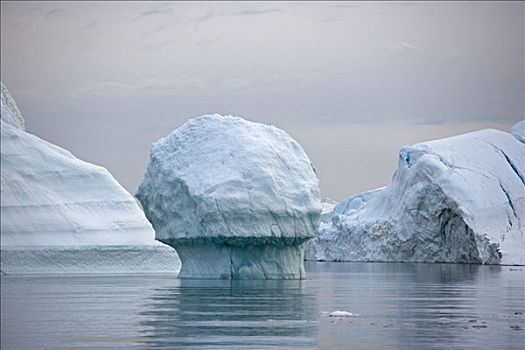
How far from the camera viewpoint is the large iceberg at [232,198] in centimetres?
2950

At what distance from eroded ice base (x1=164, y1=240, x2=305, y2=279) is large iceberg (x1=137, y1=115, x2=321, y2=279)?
1.1 inches

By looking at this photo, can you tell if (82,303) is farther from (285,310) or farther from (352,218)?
(352,218)

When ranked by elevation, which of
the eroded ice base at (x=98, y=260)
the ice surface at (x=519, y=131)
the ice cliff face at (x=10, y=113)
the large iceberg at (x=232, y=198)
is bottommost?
the eroded ice base at (x=98, y=260)

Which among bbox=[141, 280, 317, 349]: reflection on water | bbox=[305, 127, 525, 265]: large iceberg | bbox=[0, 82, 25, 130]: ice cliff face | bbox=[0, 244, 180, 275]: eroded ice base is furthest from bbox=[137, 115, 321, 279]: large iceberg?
bbox=[305, 127, 525, 265]: large iceberg

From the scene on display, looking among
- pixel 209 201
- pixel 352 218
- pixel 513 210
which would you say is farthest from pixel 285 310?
pixel 352 218

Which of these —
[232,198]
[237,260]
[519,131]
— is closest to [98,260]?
[237,260]

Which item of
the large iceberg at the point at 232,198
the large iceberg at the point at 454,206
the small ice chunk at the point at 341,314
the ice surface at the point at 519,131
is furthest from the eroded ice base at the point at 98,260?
the ice surface at the point at 519,131

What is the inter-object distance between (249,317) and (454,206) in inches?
1572

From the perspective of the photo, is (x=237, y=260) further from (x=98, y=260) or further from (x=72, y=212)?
(x=72, y=212)

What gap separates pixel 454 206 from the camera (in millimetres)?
56562

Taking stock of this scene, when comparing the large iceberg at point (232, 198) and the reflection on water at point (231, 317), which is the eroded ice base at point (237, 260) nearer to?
the large iceberg at point (232, 198)

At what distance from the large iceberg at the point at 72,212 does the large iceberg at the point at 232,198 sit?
10.5 ft

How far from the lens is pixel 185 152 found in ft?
101

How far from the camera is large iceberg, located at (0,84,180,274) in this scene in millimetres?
30375
